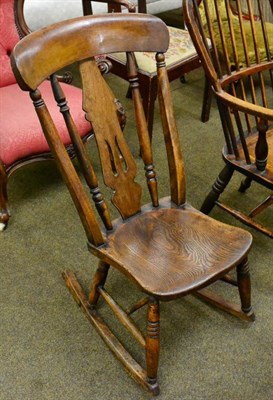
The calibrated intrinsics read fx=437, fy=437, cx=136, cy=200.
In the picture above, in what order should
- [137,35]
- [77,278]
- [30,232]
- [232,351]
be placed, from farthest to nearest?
[30,232]
[77,278]
[232,351]
[137,35]

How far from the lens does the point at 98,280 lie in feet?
4.99

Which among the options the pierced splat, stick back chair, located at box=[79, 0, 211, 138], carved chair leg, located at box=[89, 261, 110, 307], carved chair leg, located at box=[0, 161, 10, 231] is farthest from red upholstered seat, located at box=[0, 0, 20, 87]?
carved chair leg, located at box=[89, 261, 110, 307]

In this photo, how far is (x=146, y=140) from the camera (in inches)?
55.1

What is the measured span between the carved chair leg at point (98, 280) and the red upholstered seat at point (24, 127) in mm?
691

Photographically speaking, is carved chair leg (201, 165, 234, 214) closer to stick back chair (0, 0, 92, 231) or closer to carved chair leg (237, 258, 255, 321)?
carved chair leg (237, 258, 255, 321)

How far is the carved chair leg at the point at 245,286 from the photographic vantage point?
54.1 inches

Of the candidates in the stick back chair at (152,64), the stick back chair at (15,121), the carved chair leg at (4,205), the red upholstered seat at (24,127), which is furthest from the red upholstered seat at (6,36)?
the carved chair leg at (4,205)

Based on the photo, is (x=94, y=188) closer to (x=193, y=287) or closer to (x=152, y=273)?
(x=152, y=273)

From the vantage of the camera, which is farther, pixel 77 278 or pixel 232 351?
pixel 77 278

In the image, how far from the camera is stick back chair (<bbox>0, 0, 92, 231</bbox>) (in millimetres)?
1869

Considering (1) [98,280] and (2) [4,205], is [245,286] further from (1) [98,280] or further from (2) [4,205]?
(2) [4,205]

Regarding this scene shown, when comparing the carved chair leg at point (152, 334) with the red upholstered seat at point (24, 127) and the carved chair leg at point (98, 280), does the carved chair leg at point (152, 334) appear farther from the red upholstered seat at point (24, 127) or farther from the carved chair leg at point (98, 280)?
the red upholstered seat at point (24, 127)

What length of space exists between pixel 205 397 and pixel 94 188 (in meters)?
0.75

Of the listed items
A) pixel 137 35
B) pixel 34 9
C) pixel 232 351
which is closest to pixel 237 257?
pixel 232 351
